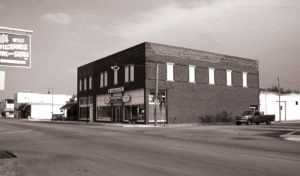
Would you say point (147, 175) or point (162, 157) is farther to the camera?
point (162, 157)

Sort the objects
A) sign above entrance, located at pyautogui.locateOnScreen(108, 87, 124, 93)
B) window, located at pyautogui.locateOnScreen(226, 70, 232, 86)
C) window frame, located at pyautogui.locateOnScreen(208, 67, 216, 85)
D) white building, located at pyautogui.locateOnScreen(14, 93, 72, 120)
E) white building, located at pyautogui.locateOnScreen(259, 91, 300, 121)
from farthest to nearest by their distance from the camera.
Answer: white building, located at pyautogui.locateOnScreen(14, 93, 72, 120)
white building, located at pyautogui.locateOnScreen(259, 91, 300, 121)
window, located at pyautogui.locateOnScreen(226, 70, 232, 86)
window frame, located at pyautogui.locateOnScreen(208, 67, 216, 85)
sign above entrance, located at pyautogui.locateOnScreen(108, 87, 124, 93)

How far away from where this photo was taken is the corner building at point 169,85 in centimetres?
4153

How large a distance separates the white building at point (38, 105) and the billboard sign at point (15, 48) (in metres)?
83.5

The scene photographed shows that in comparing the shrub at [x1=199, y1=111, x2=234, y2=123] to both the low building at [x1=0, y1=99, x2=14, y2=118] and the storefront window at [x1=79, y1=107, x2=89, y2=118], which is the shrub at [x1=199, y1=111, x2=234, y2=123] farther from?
the low building at [x1=0, y1=99, x2=14, y2=118]

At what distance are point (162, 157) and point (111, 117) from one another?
37314mm

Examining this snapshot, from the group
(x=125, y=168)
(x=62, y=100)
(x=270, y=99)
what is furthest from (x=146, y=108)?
(x=62, y=100)

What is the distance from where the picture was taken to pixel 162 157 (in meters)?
11.5

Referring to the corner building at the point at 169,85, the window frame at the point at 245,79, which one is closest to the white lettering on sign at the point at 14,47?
the corner building at the point at 169,85

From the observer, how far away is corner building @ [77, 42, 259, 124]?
1635 inches

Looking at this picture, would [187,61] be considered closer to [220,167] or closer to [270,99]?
[270,99]

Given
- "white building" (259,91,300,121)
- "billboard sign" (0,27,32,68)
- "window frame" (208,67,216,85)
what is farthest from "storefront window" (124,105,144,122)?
"billboard sign" (0,27,32,68)

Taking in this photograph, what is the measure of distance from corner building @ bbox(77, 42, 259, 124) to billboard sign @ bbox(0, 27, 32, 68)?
24097mm

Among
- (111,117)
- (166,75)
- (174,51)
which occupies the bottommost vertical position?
(111,117)

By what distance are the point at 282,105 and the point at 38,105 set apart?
73.9m
